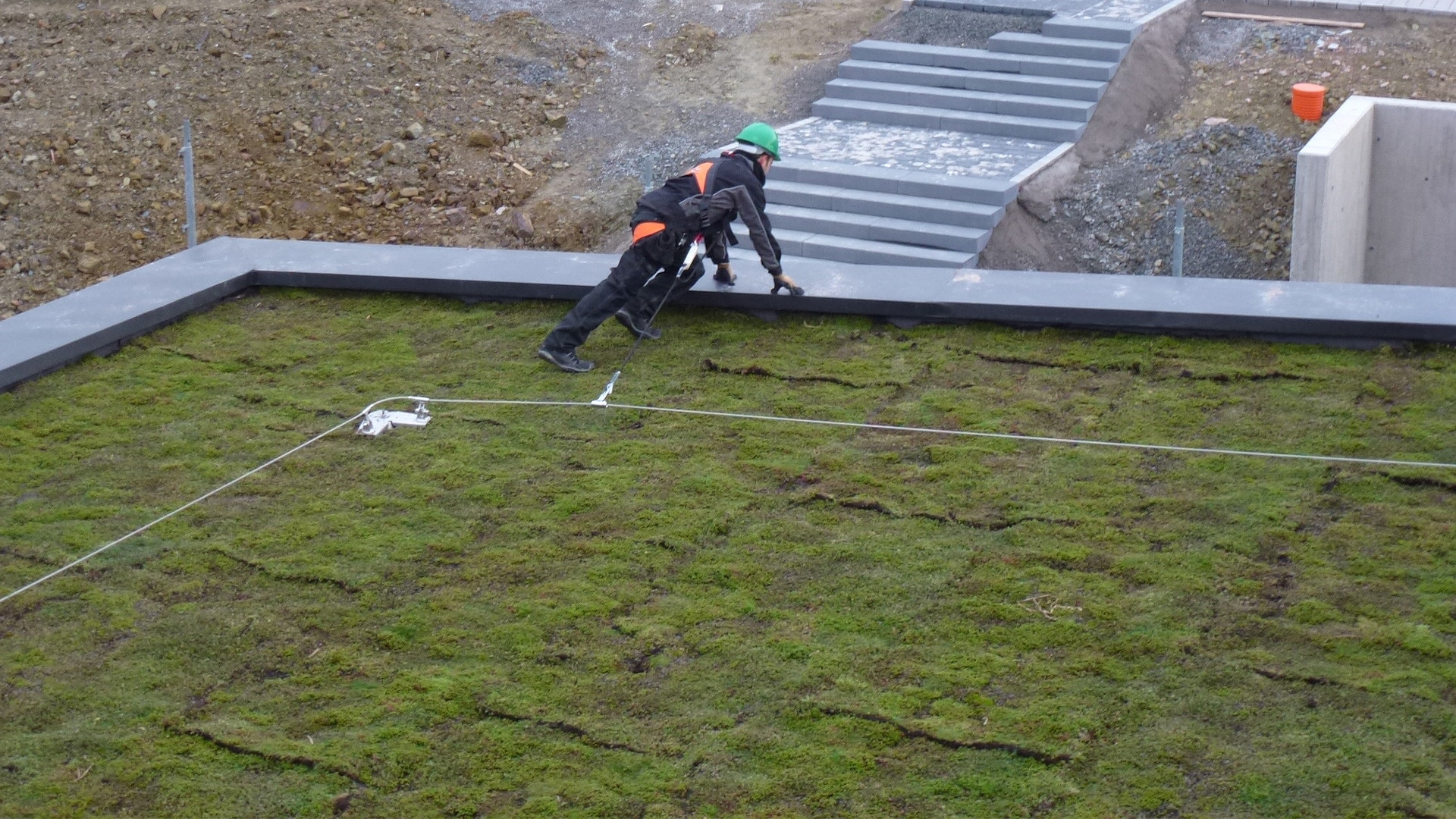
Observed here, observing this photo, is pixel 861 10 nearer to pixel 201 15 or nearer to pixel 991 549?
pixel 201 15

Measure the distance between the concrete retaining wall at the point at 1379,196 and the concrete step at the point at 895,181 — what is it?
205 cm

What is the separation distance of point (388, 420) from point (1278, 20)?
9322 mm

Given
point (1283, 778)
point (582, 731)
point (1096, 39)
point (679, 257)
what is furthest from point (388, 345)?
point (1096, 39)

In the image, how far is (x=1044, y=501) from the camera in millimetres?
5344

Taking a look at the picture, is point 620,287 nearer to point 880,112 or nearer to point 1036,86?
point 880,112

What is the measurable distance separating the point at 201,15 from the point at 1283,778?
12.3 meters

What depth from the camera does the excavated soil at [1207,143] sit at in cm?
1015

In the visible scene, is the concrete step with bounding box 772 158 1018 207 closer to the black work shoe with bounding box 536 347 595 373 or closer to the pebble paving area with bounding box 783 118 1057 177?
the pebble paving area with bounding box 783 118 1057 177

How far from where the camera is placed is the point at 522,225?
36.7ft

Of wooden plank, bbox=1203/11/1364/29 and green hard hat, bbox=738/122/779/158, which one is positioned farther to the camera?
A: wooden plank, bbox=1203/11/1364/29

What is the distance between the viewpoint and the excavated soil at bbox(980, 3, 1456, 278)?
33.3 feet

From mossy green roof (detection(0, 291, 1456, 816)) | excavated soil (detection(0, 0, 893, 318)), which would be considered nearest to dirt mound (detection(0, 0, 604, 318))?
excavated soil (detection(0, 0, 893, 318))

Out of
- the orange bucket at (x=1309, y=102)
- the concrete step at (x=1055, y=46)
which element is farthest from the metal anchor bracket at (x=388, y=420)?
the orange bucket at (x=1309, y=102)

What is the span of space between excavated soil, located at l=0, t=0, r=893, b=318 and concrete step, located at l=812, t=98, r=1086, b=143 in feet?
1.47
